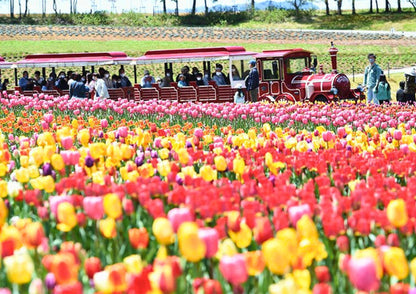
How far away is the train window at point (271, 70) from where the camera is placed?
20781mm

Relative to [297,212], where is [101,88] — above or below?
above

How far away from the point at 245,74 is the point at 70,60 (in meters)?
5.99

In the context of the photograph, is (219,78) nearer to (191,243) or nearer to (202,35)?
(191,243)

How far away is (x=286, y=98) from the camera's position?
66.3ft

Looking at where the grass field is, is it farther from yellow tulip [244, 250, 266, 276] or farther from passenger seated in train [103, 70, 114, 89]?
yellow tulip [244, 250, 266, 276]

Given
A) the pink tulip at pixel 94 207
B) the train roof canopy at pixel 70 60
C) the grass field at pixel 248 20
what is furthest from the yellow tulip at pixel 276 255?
the grass field at pixel 248 20

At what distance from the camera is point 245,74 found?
2272cm

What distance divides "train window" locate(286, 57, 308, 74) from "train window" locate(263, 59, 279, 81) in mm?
321

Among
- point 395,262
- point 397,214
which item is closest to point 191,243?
point 395,262

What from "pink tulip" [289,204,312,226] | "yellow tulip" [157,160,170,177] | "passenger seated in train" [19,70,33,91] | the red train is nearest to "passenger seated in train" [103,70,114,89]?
the red train

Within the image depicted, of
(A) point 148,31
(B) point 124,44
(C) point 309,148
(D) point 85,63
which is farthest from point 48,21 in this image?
(C) point 309,148

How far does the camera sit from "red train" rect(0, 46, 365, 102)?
20141mm

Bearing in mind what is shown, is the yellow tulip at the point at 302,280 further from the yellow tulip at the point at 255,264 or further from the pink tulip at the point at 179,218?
the pink tulip at the point at 179,218

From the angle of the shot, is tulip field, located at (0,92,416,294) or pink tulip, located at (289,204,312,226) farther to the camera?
pink tulip, located at (289,204,312,226)
